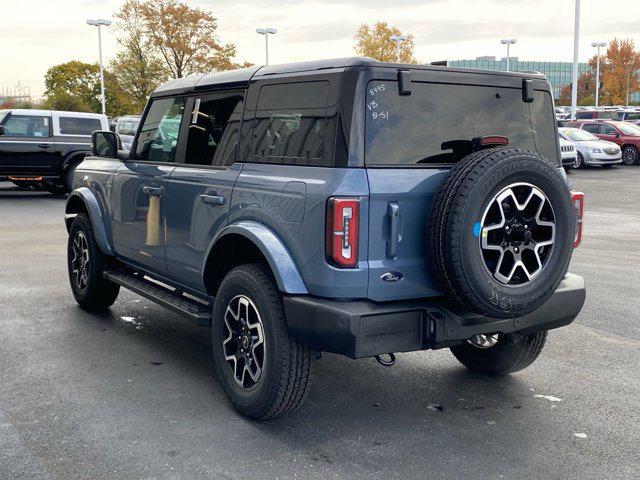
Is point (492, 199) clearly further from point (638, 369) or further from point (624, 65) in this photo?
point (624, 65)

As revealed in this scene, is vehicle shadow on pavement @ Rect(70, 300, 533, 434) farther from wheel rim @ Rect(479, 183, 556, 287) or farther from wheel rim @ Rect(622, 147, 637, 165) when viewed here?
wheel rim @ Rect(622, 147, 637, 165)

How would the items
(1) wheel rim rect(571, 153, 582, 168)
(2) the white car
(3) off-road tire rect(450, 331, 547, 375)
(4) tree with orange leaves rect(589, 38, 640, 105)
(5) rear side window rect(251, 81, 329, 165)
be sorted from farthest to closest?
(4) tree with orange leaves rect(589, 38, 640, 105), (1) wheel rim rect(571, 153, 582, 168), (2) the white car, (3) off-road tire rect(450, 331, 547, 375), (5) rear side window rect(251, 81, 329, 165)

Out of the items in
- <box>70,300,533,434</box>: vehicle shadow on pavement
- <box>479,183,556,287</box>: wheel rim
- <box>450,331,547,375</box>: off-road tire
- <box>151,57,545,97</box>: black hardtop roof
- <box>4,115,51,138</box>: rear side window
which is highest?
<box>151,57,545,97</box>: black hardtop roof

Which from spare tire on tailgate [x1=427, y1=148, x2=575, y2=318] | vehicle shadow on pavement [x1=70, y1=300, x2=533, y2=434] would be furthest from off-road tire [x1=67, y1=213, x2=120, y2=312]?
spare tire on tailgate [x1=427, y1=148, x2=575, y2=318]

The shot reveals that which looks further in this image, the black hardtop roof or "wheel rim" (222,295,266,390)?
"wheel rim" (222,295,266,390)

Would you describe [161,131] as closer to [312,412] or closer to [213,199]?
[213,199]

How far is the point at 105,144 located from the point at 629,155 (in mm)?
25736

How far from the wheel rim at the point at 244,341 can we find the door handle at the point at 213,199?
0.61 metres

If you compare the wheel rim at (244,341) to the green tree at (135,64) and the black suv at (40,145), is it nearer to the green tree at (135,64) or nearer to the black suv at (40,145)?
the black suv at (40,145)

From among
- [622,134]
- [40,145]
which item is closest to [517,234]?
[40,145]

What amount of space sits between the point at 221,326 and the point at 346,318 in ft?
3.56

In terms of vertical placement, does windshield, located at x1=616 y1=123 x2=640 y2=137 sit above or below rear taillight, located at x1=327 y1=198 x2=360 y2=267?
above

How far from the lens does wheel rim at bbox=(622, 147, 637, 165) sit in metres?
28.2

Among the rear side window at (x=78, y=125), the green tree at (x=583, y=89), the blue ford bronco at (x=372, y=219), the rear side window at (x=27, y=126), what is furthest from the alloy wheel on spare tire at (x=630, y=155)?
the green tree at (x=583, y=89)
